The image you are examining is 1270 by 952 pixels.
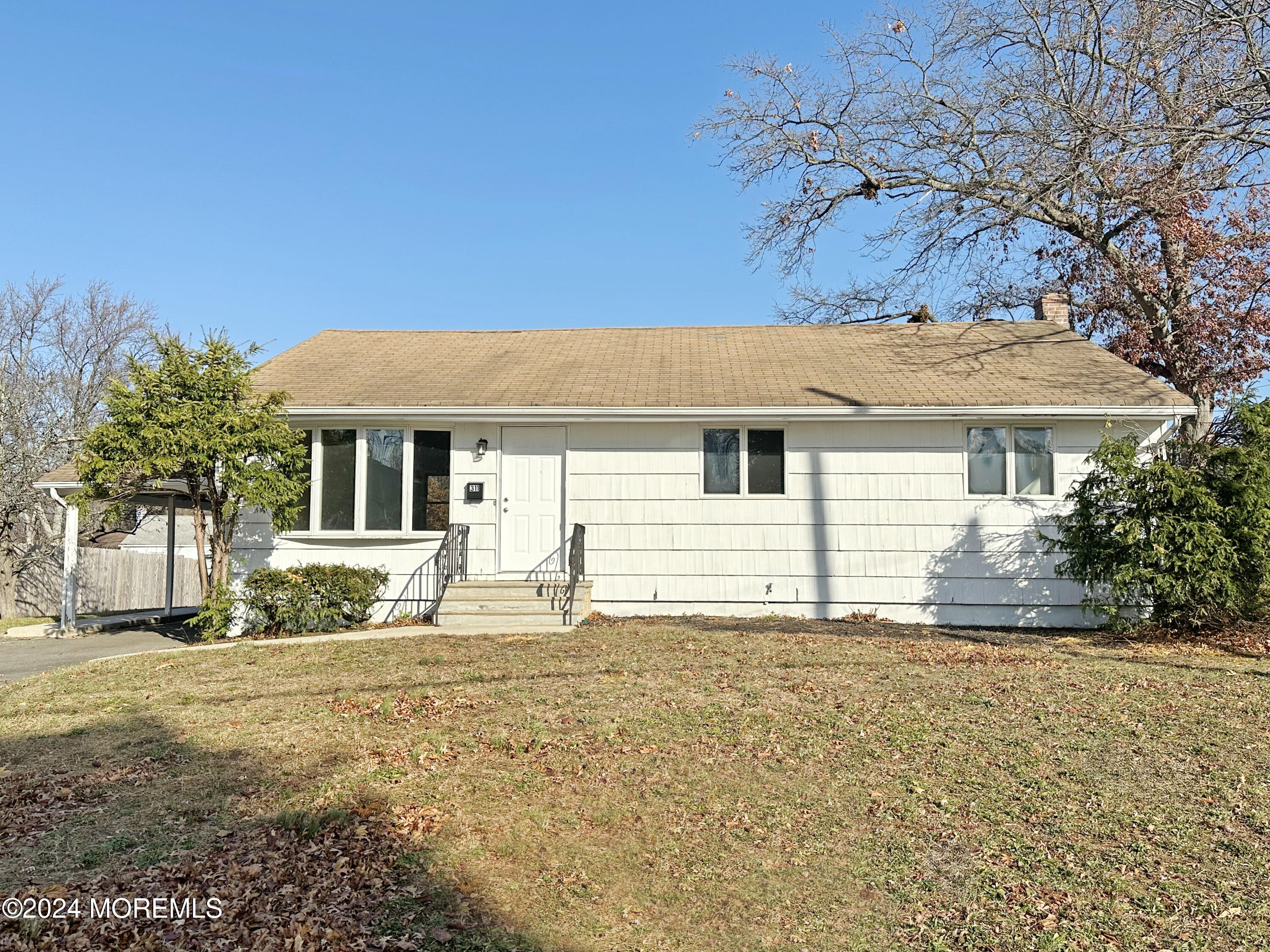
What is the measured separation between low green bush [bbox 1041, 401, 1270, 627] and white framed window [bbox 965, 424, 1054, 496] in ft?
4.09

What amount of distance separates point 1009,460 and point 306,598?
9.08 m

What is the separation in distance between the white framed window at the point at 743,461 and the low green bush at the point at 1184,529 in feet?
12.1

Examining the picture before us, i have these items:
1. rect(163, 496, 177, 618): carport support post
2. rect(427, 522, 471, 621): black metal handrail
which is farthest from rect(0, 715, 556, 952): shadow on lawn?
rect(163, 496, 177, 618): carport support post

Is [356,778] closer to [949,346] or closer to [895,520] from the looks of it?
[895,520]

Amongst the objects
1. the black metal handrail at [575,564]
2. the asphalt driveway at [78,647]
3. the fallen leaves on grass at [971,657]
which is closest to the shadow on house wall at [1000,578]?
the fallen leaves on grass at [971,657]

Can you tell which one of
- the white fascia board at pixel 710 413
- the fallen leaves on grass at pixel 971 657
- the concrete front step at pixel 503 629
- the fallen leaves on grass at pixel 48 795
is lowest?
the fallen leaves on grass at pixel 48 795

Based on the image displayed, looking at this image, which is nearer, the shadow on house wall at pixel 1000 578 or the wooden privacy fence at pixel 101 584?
the shadow on house wall at pixel 1000 578

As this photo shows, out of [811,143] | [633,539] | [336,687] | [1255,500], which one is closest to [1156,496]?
[1255,500]

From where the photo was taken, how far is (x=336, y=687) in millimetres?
7707

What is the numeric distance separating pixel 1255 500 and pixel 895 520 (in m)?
3.95

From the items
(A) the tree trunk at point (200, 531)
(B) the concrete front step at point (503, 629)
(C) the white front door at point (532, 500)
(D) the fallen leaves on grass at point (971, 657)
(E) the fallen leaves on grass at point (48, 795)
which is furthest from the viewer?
(C) the white front door at point (532, 500)

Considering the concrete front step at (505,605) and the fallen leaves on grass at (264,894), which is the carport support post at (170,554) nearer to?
the concrete front step at (505,605)

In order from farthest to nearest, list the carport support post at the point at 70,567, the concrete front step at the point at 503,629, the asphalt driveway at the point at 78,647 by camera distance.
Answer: the carport support post at the point at 70,567 < the concrete front step at the point at 503,629 < the asphalt driveway at the point at 78,647

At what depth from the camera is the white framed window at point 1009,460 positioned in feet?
39.5
